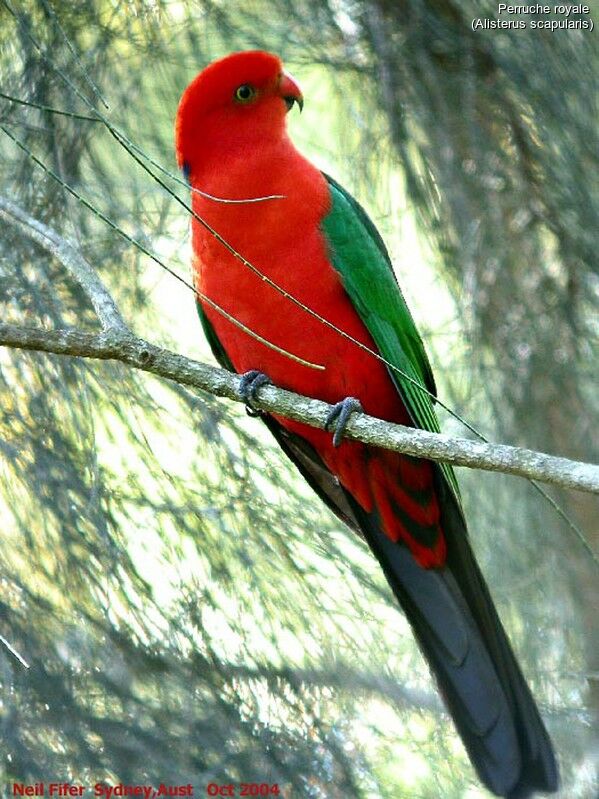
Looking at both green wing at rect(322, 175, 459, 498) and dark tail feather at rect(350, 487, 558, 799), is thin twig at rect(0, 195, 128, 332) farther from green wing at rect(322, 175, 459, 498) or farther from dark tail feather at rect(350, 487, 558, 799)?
dark tail feather at rect(350, 487, 558, 799)

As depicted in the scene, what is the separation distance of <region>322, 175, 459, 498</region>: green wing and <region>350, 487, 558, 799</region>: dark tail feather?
24 centimetres

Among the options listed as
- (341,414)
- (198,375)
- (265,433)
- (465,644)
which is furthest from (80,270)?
(465,644)

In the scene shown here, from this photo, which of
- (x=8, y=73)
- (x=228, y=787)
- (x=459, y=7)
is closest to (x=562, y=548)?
(x=228, y=787)

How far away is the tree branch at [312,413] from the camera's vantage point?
160 cm

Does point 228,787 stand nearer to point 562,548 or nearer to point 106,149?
point 562,548

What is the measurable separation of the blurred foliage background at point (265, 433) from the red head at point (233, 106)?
15cm

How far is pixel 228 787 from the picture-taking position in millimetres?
2205

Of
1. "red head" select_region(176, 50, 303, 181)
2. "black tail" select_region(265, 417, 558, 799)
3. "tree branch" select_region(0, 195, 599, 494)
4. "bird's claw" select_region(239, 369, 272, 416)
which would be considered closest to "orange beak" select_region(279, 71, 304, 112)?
"red head" select_region(176, 50, 303, 181)

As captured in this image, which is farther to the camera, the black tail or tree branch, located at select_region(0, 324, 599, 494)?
the black tail

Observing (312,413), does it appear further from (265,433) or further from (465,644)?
(465,644)

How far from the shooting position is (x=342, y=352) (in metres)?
2.55

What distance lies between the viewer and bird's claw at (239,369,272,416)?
2271 mm

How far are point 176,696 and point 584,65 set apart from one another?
1782 mm

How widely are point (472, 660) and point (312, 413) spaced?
2.76 feet
